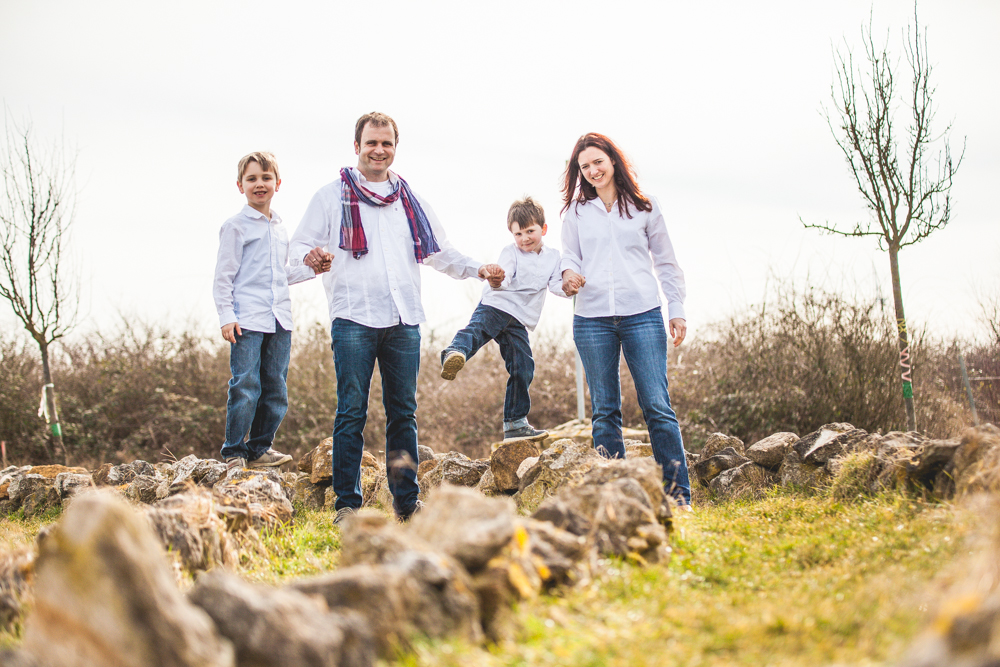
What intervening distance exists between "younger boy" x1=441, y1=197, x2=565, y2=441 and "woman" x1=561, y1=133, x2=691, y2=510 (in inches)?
A: 33.3

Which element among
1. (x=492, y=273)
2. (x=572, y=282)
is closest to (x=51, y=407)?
(x=492, y=273)

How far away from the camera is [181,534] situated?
8.07ft

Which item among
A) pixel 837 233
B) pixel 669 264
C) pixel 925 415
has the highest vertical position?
pixel 837 233

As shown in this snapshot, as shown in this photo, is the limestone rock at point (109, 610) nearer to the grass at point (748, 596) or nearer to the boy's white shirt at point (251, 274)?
the grass at point (748, 596)

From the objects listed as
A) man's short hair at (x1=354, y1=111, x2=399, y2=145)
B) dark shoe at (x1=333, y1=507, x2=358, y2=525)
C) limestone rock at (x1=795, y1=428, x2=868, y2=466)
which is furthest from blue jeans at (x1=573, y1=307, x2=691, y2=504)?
man's short hair at (x1=354, y1=111, x2=399, y2=145)

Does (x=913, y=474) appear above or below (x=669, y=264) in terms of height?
below

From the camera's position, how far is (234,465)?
163 inches

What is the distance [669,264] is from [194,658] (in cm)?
295

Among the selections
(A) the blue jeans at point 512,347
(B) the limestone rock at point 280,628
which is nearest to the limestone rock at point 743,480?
(A) the blue jeans at point 512,347

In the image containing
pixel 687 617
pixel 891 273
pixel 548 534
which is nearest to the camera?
pixel 687 617

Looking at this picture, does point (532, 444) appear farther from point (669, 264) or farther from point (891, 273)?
point (891, 273)

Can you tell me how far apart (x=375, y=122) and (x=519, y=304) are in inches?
63.6

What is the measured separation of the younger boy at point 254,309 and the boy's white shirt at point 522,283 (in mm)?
1324

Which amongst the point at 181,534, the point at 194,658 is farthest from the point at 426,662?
the point at 181,534
